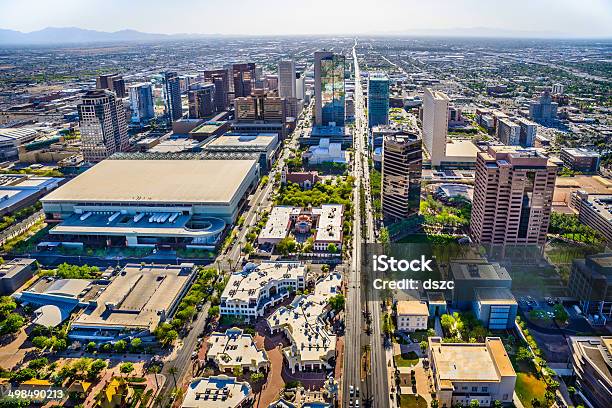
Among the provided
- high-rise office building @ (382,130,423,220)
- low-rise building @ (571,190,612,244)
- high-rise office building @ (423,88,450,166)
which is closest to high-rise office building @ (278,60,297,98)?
high-rise office building @ (423,88,450,166)

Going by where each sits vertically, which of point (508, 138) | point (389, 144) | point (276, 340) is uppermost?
point (389, 144)

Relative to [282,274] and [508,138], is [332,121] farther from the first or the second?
[282,274]

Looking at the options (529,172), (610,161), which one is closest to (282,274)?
(529,172)

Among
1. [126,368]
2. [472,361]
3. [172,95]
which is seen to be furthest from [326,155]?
[126,368]

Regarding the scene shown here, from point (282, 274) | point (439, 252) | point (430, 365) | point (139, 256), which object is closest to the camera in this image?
point (430, 365)

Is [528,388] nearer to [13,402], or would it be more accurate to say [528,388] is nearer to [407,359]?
[407,359]

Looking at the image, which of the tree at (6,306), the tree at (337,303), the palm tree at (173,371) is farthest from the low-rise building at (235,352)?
the tree at (6,306)
